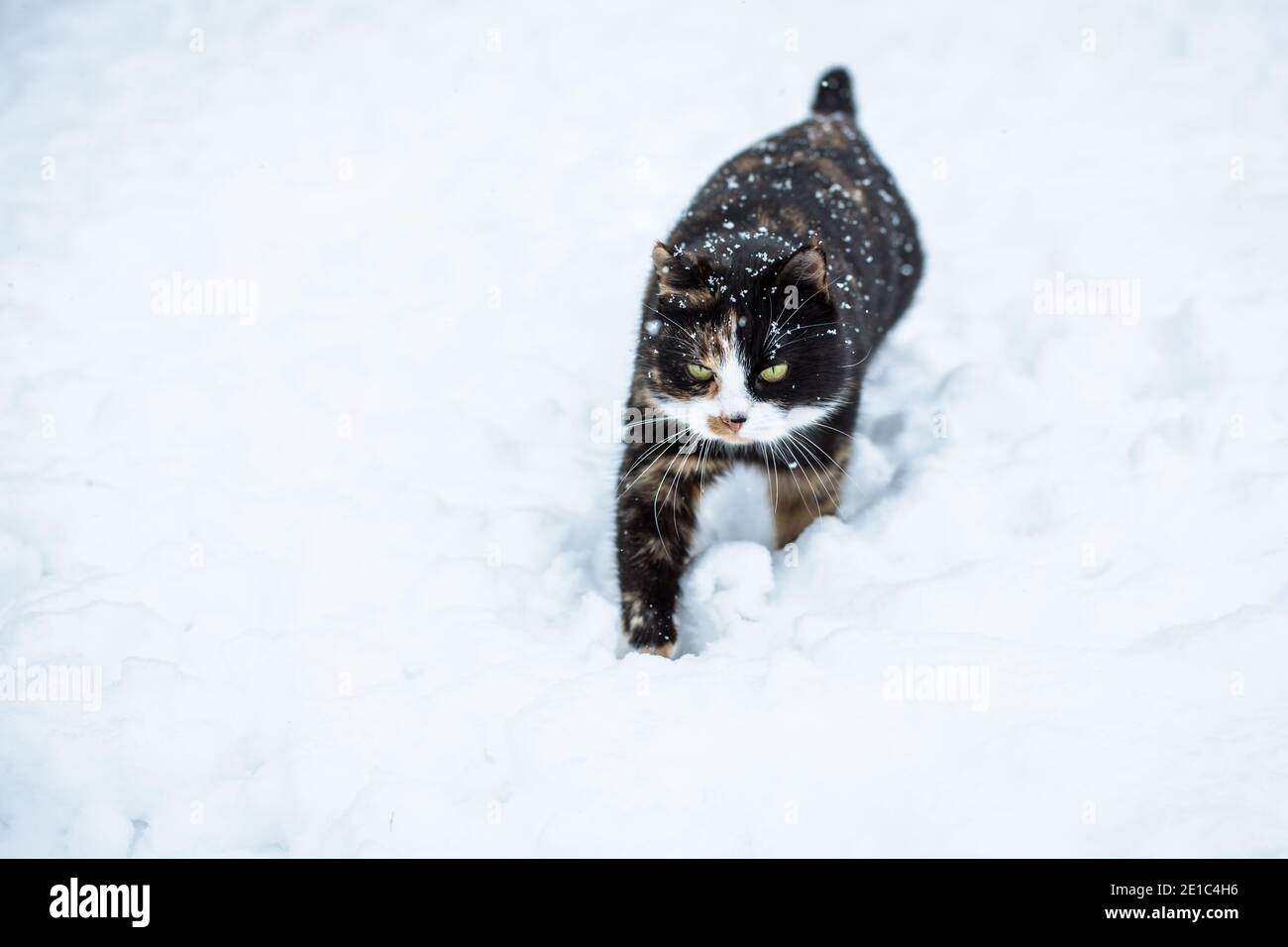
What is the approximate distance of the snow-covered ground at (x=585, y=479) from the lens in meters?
2.26

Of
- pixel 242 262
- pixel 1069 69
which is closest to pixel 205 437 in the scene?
pixel 242 262

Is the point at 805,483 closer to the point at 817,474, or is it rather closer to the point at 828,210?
the point at 817,474

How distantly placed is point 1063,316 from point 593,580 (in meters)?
2.82

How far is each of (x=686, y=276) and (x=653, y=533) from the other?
3.13 ft

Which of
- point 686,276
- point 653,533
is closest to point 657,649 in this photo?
point 653,533

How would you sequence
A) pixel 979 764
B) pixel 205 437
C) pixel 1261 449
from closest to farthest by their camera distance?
pixel 979 764, pixel 1261 449, pixel 205 437

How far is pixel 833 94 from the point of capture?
4.56 meters

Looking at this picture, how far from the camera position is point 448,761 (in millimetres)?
2377

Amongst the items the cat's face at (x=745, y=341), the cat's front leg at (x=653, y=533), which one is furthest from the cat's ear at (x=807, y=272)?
the cat's front leg at (x=653, y=533)

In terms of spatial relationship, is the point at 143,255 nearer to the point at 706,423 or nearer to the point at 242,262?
the point at 242,262

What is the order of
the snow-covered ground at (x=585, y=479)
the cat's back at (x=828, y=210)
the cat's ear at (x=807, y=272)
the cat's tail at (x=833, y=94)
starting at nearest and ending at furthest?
the snow-covered ground at (x=585, y=479), the cat's ear at (x=807, y=272), the cat's back at (x=828, y=210), the cat's tail at (x=833, y=94)

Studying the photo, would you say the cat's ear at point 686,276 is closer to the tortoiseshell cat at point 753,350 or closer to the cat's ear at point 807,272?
the tortoiseshell cat at point 753,350

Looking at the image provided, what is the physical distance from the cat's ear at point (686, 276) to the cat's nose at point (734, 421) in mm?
382

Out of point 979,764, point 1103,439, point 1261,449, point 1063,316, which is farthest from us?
point 1063,316
